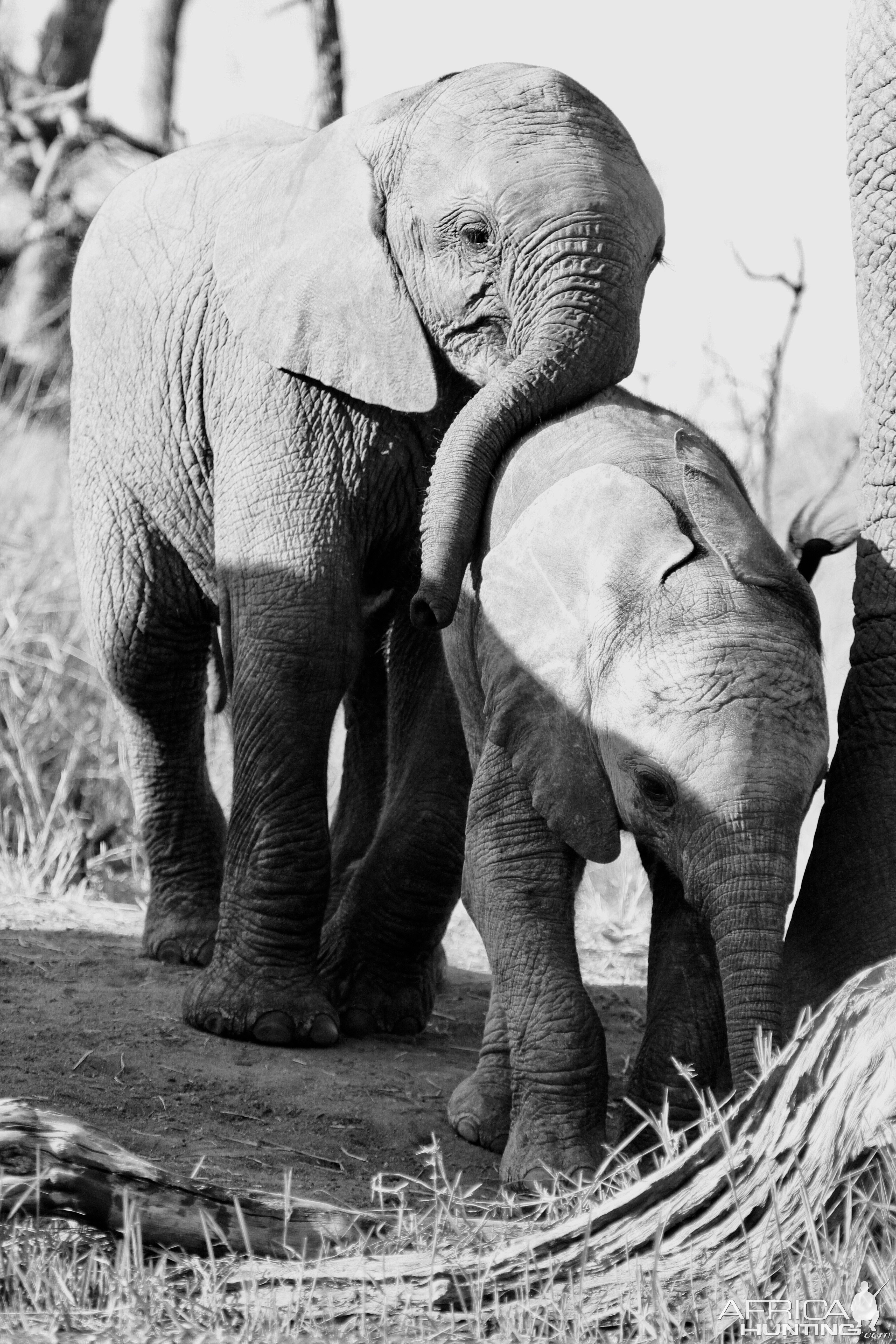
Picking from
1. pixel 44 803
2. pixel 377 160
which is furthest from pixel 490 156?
pixel 44 803

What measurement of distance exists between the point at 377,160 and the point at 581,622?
64.5 inches

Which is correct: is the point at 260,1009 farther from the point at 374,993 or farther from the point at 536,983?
the point at 536,983

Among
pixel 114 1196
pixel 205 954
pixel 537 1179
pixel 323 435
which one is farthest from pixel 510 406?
pixel 205 954

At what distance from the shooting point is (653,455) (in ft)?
12.8

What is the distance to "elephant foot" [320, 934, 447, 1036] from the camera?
5.09 meters

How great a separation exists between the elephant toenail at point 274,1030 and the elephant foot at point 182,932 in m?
0.81

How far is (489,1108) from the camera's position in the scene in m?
4.07

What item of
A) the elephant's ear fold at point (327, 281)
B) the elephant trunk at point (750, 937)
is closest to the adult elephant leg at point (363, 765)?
the elephant's ear fold at point (327, 281)

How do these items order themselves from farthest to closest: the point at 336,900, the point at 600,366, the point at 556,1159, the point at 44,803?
1. the point at 44,803
2. the point at 336,900
3. the point at 600,366
4. the point at 556,1159

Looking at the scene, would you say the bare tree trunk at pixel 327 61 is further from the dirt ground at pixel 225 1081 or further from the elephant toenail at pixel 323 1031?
the elephant toenail at pixel 323 1031

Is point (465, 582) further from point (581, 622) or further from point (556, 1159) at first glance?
point (556, 1159)

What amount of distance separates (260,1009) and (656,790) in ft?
5.47

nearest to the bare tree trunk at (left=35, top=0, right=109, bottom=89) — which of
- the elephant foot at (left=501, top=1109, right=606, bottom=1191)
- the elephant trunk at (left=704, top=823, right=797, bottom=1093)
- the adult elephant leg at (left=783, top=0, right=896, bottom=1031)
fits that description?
the adult elephant leg at (left=783, top=0, right=896, bottom=1031)

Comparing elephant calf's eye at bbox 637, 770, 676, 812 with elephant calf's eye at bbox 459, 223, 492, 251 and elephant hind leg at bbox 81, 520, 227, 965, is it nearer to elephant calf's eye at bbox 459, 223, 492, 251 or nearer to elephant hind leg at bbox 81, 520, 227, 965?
elephant calf's eye at bbox 459, 223, 492, 251
